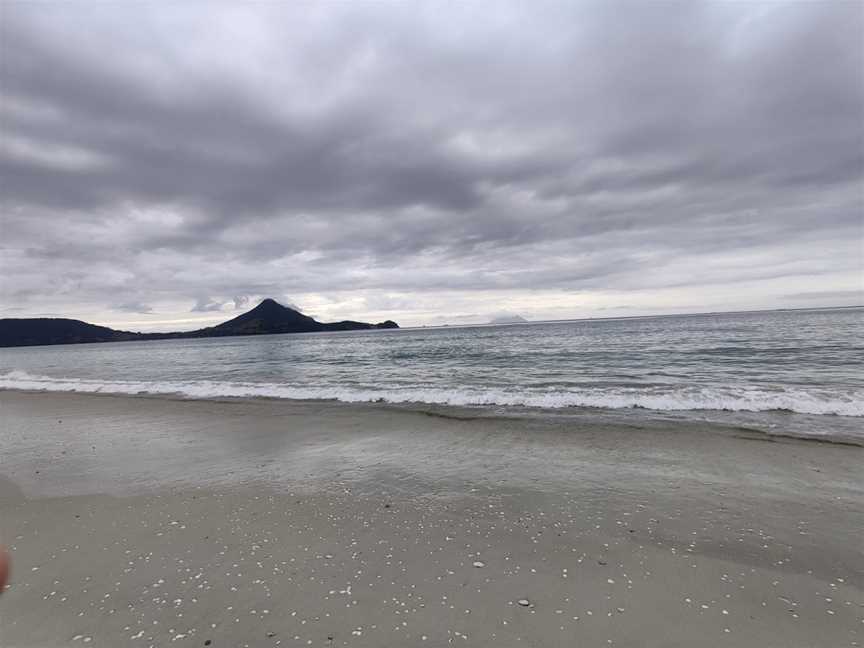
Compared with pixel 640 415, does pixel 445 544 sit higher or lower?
higher

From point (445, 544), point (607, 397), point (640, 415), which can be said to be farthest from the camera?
point (607, 397)

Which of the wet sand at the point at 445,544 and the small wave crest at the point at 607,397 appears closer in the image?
the wet sand at the point at 445,544

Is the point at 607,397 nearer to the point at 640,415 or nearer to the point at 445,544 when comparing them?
the point at 640,415

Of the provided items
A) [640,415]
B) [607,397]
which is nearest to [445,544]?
[640,415]

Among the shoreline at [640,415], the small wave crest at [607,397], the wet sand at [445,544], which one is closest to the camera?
the wet sand at [445,544]

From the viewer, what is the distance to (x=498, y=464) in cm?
855

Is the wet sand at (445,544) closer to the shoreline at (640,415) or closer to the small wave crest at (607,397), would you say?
the shoreline at (640,415)

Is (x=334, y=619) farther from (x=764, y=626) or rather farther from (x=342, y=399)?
(x=342, y=399)

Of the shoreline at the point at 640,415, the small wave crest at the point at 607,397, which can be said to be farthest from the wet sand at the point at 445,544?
the small wave crest at the point at 607,397

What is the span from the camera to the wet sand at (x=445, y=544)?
151 inches

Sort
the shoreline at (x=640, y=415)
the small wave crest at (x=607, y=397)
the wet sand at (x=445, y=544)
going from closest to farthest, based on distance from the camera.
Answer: the wet sand at (x=445, y=544) < the shoreline at (x=640, y=415) < the small wave crest at (x=607, y=397)

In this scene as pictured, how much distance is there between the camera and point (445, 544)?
5301 mm

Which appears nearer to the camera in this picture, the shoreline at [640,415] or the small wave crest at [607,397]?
the shoreline at [640,415]

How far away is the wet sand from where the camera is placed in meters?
3.85
